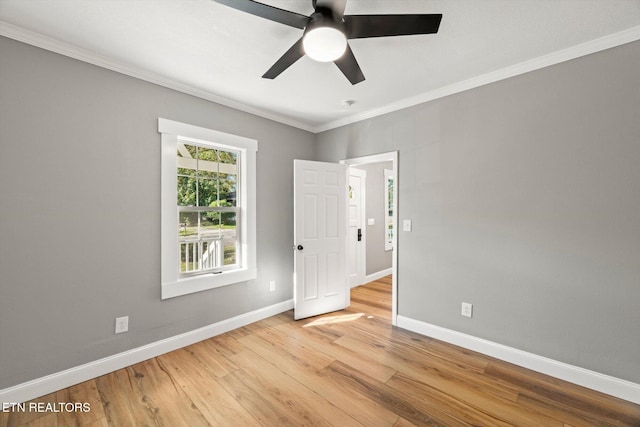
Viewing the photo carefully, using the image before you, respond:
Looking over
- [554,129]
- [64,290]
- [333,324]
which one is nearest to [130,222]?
[64,290]

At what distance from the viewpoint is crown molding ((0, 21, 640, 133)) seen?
6.27ft

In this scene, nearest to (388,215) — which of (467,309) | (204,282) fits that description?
(467,309)

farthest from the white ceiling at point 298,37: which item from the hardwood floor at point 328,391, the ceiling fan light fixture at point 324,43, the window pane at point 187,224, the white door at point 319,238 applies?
the hardwood floor at point 328,391

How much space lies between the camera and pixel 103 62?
7.29 feet

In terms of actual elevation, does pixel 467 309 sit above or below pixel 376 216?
below

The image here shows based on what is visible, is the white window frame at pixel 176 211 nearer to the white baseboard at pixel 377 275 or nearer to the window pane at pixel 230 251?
the window pane at pixel 230 251

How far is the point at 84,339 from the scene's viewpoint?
2146 millimetres

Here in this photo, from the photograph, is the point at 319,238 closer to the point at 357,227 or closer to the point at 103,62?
the point at 357,227

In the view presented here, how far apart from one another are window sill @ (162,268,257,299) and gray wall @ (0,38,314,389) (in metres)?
0.09

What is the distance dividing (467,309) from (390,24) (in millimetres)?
2574

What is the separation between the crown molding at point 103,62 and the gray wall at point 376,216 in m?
2.64

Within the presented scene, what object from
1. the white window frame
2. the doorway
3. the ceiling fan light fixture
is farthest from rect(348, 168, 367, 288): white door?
the ceiling fan light fixture

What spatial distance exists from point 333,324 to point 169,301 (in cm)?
182

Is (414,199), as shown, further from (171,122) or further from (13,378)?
(13,378)
